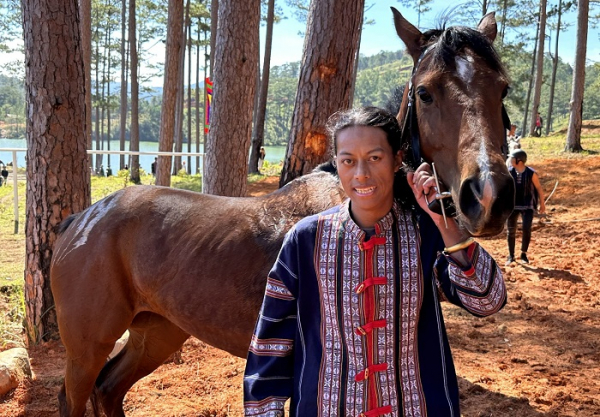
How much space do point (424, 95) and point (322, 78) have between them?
2975mm

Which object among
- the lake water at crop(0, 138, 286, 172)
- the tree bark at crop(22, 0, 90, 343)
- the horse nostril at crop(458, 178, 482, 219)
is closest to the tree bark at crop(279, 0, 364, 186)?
the tree bark at crop(22, 0, 90, 343)

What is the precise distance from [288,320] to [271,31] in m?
20.2

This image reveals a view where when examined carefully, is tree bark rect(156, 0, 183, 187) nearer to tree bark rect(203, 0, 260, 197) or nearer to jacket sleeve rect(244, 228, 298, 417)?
tree bark rect(203, 0, 260, 197)

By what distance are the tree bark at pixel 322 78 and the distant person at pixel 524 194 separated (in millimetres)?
4603

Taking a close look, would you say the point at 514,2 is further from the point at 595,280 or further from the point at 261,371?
the point at 261,371

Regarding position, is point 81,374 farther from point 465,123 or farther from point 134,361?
point 465,123

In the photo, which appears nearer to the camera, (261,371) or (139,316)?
(261,371)

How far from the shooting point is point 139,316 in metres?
3.48

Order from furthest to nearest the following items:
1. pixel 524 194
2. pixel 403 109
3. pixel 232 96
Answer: pixel 524 194 → pixel 232 96 → pixel 403 109

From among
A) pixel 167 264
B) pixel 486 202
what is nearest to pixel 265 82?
pixel 167 264

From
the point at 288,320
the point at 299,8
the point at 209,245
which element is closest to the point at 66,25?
the point at 209,245

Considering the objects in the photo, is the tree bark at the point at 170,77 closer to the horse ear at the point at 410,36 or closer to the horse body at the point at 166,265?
the horse body at the point at 166,265

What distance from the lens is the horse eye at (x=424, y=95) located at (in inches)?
79.8

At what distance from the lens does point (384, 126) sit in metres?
1.83
